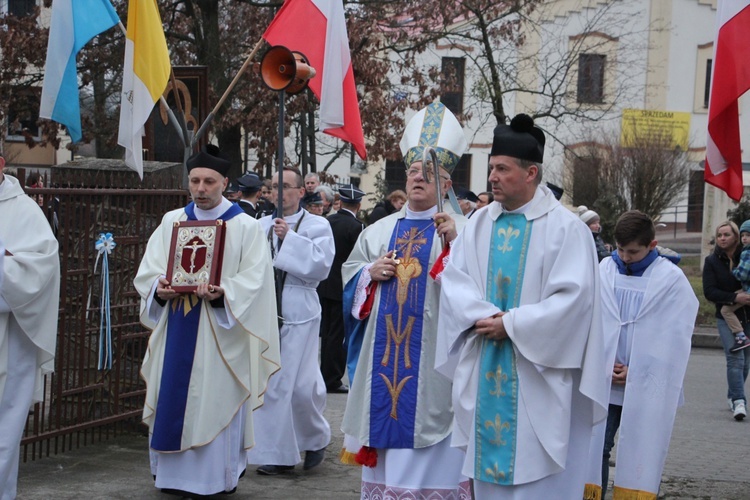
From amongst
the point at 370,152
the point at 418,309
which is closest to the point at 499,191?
the point at 418,309

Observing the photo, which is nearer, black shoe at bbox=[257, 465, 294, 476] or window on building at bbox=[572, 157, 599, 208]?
black shoe at bbox=[257, 465, 294, 476]

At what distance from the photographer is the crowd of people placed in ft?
16.3

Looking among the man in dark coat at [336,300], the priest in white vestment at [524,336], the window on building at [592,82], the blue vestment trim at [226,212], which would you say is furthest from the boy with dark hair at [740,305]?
the window on building at [592,82]

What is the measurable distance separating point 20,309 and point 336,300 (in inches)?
240

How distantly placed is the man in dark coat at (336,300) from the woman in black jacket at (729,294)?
3743mm

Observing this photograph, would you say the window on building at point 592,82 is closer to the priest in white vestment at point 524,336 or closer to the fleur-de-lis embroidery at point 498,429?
the priest in white vestment at point 524,336

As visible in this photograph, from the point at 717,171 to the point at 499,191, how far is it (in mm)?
2060

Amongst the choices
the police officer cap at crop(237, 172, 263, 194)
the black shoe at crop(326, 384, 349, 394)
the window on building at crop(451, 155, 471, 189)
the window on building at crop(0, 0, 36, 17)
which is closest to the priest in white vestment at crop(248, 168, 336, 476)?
the police officer cap at crop(237, 172, 263, 194)

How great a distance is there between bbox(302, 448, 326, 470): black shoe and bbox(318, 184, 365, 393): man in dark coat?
3.61m

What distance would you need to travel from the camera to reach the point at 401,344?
6.38m

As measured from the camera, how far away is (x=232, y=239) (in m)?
6.93

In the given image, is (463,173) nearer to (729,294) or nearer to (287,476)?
(729,294)

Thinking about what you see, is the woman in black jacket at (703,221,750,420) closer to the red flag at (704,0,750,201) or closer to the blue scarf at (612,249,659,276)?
the red flag at (704,0,750,201)

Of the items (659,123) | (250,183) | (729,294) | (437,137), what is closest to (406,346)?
(437,137)
